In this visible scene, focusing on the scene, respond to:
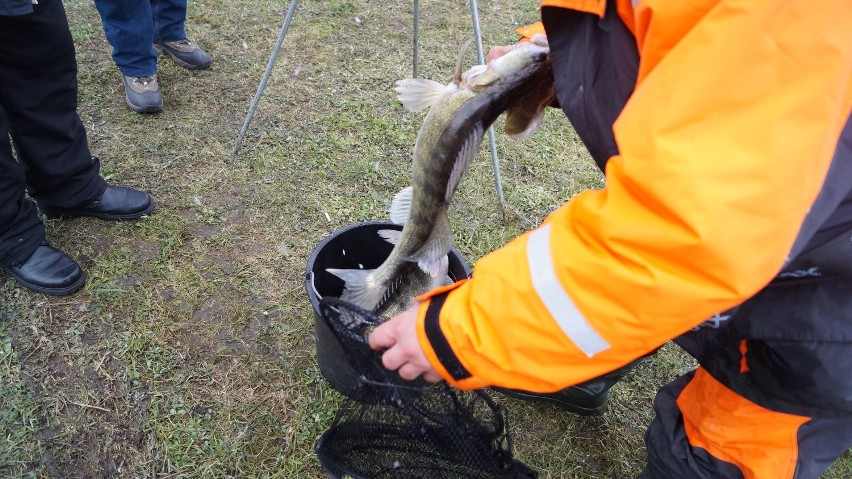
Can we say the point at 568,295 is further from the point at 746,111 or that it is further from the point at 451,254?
the point at 451,254

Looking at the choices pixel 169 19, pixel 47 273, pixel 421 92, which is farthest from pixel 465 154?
pixel 169 19

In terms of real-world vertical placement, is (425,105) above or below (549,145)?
above

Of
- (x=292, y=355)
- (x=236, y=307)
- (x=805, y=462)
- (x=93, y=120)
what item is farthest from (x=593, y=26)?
(x=93, y=120)

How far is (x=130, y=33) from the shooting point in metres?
3.50

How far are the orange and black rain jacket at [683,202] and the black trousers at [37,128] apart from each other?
2.39m

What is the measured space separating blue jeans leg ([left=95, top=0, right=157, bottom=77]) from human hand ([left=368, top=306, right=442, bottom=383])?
10.5ft

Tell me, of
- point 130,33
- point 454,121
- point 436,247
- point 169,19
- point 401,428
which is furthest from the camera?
point 169,19

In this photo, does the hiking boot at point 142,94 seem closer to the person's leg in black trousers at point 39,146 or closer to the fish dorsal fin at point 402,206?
the person's leg in black trousers at point 39,146

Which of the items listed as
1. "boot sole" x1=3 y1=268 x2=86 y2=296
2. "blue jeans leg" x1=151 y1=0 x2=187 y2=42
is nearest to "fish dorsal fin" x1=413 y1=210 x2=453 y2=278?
"boot sole" x1=3 y1=268 x2=86 y2=296

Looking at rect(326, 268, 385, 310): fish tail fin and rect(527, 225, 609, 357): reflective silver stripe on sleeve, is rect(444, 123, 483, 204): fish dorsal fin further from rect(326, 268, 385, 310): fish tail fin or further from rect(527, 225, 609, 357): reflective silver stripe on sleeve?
rect(527, 225, 609, 357): reflective silver stripe on sleeve

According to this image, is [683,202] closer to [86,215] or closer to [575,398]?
[575,398]

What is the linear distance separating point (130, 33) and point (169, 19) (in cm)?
63

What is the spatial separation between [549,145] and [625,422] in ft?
7.27

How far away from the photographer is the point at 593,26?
4.03 ft
